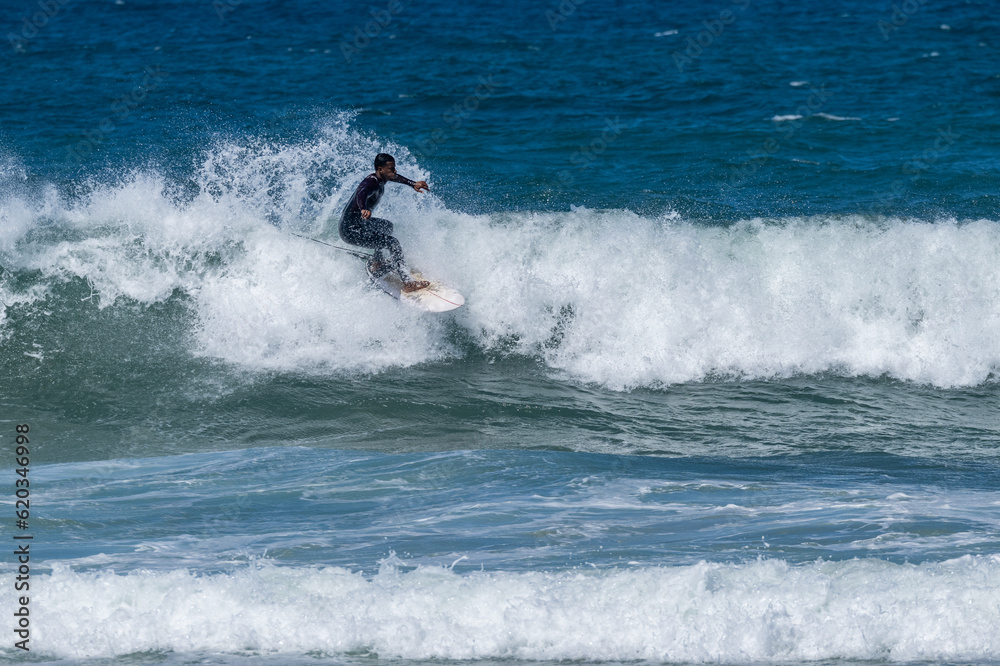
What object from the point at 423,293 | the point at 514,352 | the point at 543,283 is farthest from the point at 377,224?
the point at 543,283

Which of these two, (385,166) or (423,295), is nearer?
(385,166)

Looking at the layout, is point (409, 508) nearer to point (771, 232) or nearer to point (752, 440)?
point (752, 440)

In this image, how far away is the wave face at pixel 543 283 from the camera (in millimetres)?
11258

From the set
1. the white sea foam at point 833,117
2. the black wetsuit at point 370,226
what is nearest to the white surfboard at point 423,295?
the black wetsuit at point 370,226

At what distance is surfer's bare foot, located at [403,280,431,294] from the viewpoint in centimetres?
1112

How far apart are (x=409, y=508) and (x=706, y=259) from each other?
6313mm

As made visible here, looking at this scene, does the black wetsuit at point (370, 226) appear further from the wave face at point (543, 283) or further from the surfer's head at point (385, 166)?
the wave face at point (543, 283)

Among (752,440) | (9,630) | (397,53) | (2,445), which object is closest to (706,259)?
(752,440)

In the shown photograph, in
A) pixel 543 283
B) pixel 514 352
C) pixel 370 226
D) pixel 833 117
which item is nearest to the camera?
pixel 370 226

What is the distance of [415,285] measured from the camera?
36.7 feet

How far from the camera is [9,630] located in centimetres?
550

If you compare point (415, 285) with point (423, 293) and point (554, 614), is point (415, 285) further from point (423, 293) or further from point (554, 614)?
point (554, 614)

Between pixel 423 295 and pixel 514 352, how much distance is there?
3.73ft

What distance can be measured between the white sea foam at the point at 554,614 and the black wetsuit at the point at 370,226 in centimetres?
546
